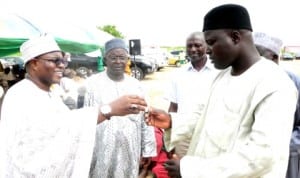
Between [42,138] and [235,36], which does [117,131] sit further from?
[235,36]

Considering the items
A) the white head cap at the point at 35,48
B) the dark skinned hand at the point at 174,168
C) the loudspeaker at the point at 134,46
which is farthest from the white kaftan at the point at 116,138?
the loudspeaker at the point at 134,46

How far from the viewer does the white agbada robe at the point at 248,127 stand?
1558mm

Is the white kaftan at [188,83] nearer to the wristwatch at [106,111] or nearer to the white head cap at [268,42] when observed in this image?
the white head cap at [268,42]

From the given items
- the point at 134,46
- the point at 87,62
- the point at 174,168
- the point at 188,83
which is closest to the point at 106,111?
the point at 174,168

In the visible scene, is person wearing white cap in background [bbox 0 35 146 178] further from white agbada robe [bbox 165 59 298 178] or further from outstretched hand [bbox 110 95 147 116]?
white agbada robe [bbox 165 59 298 178]

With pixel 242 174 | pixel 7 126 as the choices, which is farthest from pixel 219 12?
pixel 7 126

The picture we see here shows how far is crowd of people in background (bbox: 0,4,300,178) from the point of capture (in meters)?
1.61

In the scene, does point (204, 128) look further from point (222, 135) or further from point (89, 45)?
point (89, 45)

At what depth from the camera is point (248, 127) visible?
5.49 feet

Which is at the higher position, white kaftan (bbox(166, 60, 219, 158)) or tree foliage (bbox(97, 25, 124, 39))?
tree foliage (bbox(97, 25, 124, 39))

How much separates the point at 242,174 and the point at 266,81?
0.42 meters

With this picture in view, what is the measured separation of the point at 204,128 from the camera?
195 centimetres

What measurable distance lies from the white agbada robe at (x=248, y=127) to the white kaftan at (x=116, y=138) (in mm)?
1766

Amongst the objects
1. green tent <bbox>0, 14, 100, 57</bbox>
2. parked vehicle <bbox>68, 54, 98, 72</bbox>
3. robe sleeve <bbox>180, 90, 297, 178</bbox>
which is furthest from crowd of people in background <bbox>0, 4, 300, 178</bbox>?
parked vehicle <bbox>68, 54, 98, 72</bbox>
